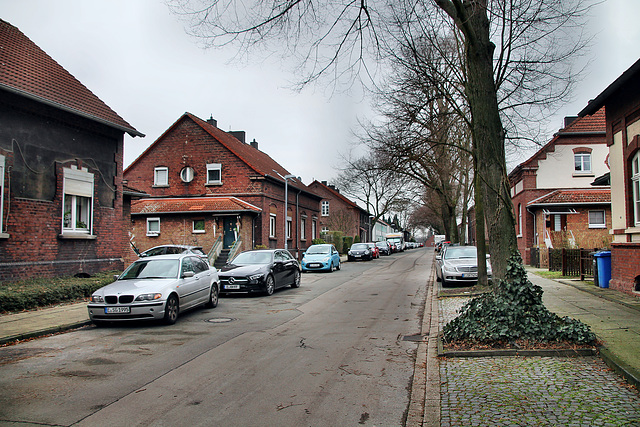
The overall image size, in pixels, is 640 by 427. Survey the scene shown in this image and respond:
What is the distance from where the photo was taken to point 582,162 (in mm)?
29188

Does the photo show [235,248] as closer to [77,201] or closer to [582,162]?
[77,201]

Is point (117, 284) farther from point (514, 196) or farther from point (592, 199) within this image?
point (514, 196)

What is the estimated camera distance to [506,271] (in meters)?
7.44

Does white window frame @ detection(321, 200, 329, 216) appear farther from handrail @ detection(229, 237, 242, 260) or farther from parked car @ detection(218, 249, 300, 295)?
parked car @ detection(218, 249, 300, 295)

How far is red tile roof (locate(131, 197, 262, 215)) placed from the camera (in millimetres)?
29450

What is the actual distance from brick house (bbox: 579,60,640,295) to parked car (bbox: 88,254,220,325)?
35.1 feet

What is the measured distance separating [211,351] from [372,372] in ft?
8.72

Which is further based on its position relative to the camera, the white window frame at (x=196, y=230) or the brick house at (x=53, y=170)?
the white window frame at (x=196, y=230)

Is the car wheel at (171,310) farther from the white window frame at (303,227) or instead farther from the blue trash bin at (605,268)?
the white window frame at (303,227)

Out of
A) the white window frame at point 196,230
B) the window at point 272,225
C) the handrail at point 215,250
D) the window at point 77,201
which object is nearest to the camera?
the window at point 77,201

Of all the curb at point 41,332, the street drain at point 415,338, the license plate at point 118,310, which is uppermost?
the license plate at point 118,310

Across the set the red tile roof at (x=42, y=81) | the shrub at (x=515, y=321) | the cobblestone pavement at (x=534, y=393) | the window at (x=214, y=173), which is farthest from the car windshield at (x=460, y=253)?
the window at (x=214, y=173)

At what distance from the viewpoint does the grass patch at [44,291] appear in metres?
11.2

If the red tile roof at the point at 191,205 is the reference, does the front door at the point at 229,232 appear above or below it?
below
